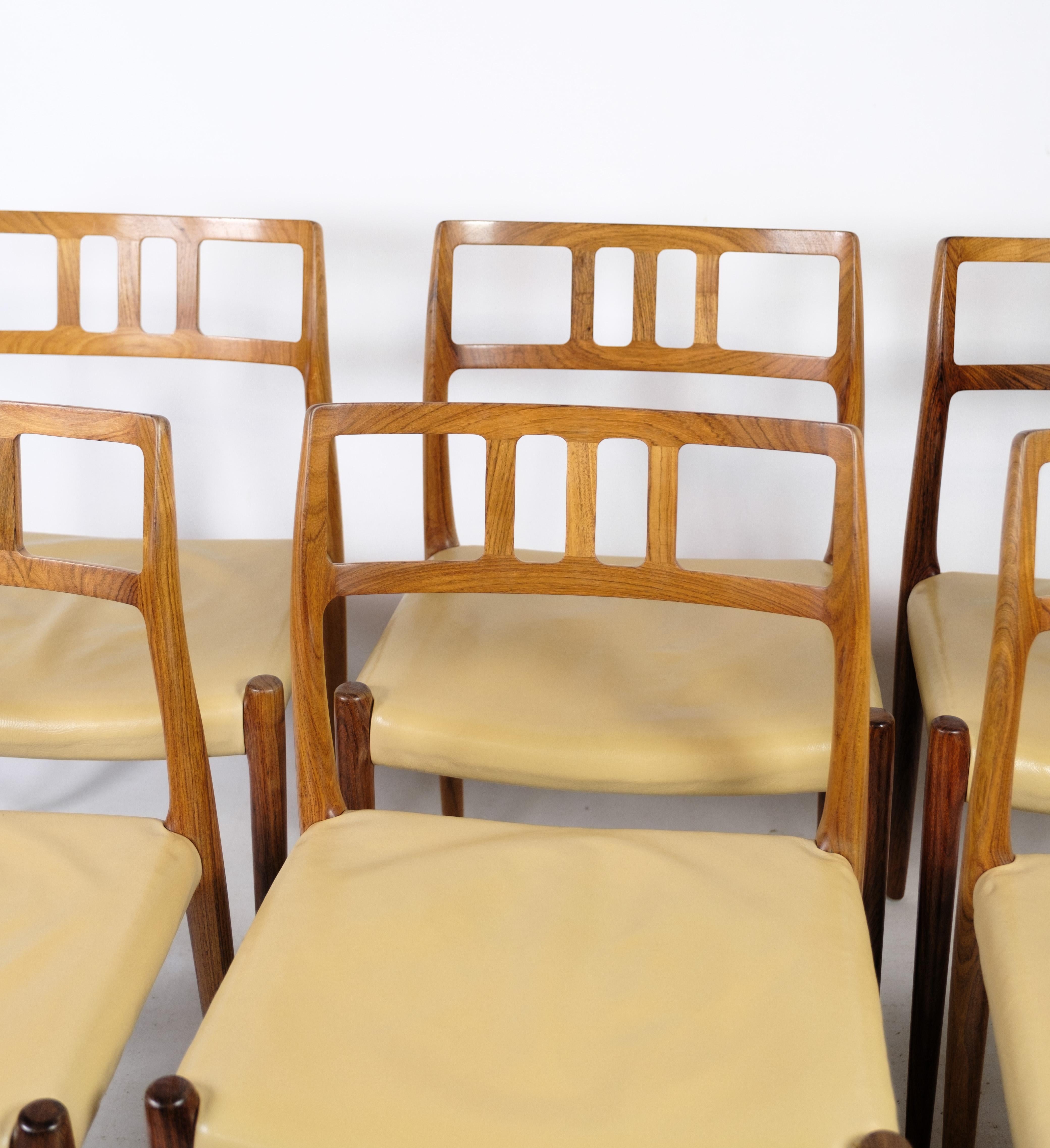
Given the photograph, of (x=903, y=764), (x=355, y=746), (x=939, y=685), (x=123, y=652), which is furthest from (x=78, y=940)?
(x=903, y=764)

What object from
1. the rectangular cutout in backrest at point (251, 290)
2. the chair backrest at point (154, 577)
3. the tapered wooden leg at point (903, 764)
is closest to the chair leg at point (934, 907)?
the tapered wooden leg at point (903, 764)

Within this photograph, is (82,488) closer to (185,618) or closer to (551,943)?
(185,618)

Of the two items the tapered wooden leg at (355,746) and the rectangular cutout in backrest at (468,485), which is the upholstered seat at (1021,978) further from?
the rectangular cutout in backrest at (468,485)

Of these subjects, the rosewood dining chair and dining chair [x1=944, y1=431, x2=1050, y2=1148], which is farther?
the rosewood dining chair

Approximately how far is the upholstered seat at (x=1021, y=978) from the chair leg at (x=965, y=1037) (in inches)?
1.7

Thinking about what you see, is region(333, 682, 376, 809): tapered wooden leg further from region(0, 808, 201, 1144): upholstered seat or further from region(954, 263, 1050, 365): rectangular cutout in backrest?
region(954, 263, 1050, 365): rectangular cutout in backrest

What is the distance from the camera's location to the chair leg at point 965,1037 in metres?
0.91

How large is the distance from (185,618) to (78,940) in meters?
0.47

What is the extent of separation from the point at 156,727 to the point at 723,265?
95 centimetres

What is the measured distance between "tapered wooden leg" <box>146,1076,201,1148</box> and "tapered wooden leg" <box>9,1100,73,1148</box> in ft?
0.15

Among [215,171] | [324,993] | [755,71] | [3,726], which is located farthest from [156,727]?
[755,71]

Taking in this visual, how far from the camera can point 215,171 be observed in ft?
5.24

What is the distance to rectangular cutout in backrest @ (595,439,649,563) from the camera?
1.70m

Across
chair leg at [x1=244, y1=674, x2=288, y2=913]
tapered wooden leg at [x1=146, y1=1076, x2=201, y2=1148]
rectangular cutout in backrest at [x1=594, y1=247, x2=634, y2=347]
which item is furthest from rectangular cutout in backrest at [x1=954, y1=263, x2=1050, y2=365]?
tapered wooden leg at [x1=146, y1=1076, x2=201, y2=1148]
